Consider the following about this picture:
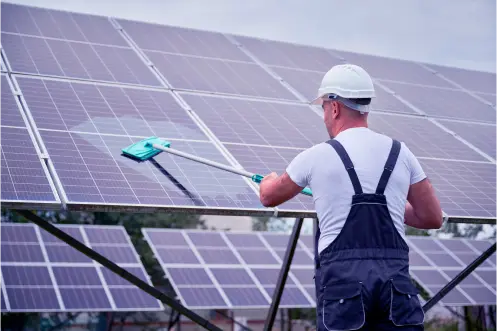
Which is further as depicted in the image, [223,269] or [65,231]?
[65,231]

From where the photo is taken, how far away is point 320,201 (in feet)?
14.3

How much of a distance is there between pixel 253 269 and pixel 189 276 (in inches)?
59.4

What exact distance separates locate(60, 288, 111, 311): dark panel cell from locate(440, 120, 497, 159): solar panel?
6958mm

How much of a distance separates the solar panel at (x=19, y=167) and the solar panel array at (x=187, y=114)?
24mm

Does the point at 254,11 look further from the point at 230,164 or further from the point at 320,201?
the point at 320,201

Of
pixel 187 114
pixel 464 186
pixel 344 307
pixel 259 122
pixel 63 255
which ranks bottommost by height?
pixel 344 307

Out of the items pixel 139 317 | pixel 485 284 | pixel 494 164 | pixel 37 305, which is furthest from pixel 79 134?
pixel 139 317

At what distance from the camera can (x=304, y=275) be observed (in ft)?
58.7

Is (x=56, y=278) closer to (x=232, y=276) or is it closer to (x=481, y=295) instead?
(x=232, y=276)

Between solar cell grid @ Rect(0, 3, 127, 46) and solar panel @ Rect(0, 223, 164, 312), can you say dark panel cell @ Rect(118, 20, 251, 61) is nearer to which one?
solar cell grid @ Rect(0, 3, 127, 46)

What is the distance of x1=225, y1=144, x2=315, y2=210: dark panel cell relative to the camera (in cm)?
806

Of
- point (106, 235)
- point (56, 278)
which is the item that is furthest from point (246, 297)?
point (56, 278)

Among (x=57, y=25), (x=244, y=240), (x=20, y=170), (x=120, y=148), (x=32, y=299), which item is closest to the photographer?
(x=20, y=170)

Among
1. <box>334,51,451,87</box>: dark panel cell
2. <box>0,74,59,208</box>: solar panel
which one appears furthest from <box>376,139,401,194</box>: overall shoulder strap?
<box>334,51,451,87</box>: dark panel cell
